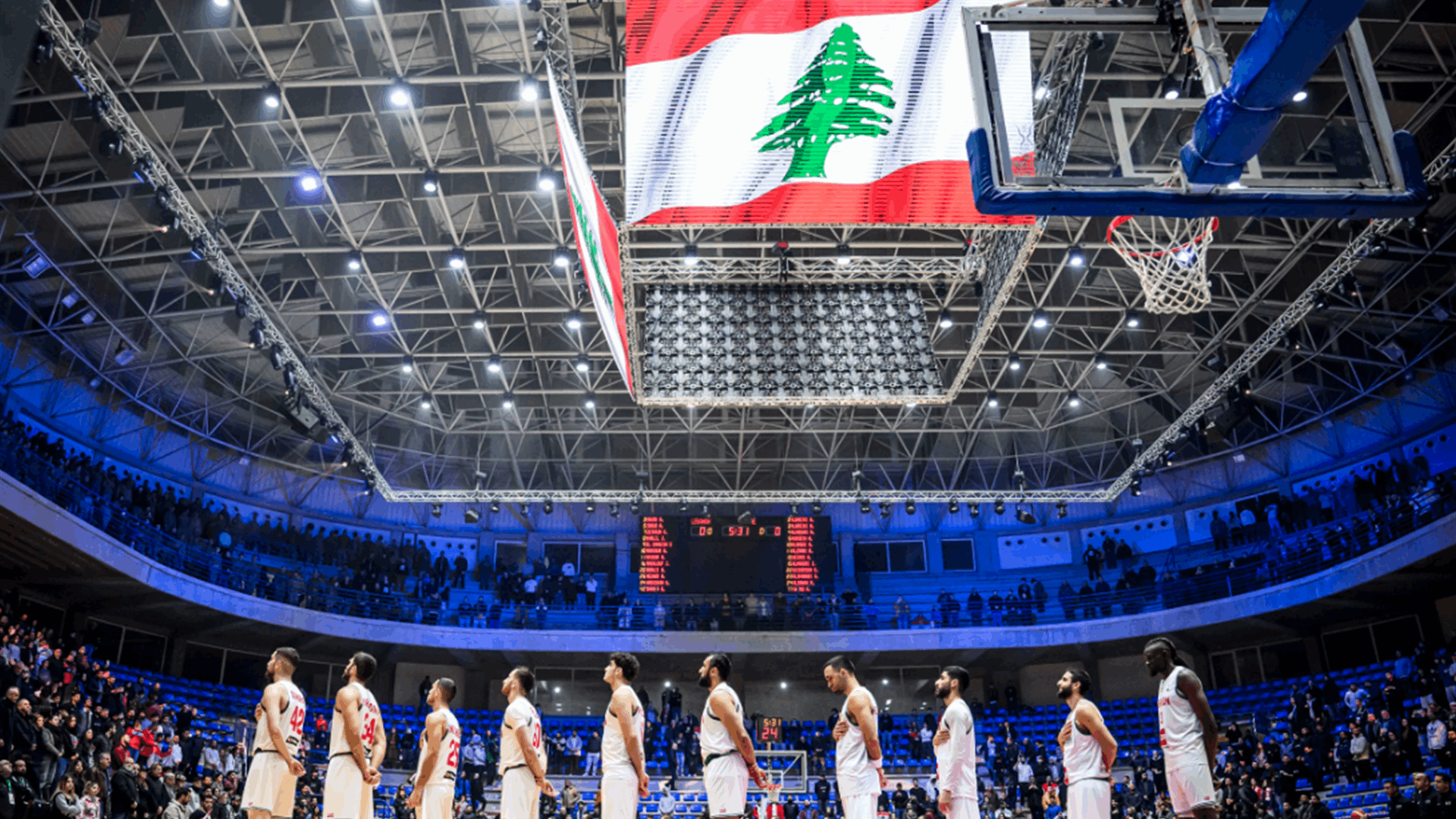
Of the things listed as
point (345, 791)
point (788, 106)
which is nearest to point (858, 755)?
point (345, 791)

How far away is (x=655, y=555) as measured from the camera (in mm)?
28109

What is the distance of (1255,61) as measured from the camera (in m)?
6.38

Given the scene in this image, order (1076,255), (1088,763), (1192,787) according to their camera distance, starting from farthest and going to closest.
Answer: (1076,255) → (1088,763) → (1192,787)

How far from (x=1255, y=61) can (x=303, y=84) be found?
47.8ft

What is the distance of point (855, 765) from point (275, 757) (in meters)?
4.24

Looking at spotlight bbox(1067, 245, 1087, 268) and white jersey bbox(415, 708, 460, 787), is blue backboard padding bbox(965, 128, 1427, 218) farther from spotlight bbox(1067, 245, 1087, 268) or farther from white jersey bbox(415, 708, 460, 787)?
spotlight bbox(1067, 245, 1087, 268)

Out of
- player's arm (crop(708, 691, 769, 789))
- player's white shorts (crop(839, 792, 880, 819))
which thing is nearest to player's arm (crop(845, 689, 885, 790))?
player's white shorts (crop(839, 792, 880, 819))

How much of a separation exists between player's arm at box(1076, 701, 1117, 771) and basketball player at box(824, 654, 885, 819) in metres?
1.49

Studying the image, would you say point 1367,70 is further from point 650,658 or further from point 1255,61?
point 650,658

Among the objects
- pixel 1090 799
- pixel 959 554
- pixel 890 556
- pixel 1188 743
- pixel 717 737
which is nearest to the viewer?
pixel 1188 743

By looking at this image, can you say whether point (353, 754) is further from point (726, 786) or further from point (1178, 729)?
point (1178, 729)

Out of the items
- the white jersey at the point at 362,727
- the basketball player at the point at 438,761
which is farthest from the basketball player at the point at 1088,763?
the white jersey at the point at 362,727

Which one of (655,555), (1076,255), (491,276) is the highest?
(491,276)

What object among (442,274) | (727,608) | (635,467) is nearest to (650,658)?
(727,608)
